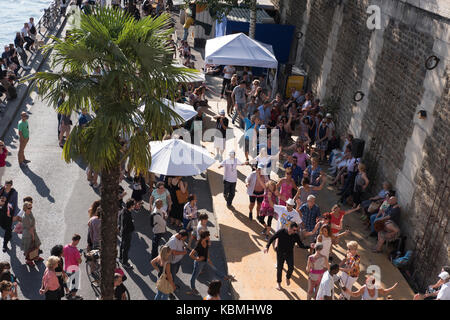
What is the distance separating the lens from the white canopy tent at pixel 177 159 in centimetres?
1320

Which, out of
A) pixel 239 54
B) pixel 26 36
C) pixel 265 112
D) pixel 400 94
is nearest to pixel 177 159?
pixel 265 112

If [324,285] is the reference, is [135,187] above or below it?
below

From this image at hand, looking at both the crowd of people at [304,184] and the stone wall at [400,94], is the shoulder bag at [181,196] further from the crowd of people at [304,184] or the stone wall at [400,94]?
the stone wall at [400,94]

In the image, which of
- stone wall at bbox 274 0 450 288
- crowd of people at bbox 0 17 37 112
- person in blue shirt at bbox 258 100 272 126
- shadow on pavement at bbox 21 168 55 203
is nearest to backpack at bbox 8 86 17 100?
crowd of people at bbox 0 17 37 112

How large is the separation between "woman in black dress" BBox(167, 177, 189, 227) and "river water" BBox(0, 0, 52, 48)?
4701 cm

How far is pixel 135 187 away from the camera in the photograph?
46.2 ft

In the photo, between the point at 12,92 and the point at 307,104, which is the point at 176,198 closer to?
the point at 307,104

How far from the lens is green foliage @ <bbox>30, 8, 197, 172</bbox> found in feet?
27.6

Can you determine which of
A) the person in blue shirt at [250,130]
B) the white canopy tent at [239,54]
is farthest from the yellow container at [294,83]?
the person in blue shirt at [250,130]

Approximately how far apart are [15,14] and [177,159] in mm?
64661

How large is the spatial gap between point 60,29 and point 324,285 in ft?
87.6

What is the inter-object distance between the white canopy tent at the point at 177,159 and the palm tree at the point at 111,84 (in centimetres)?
394
